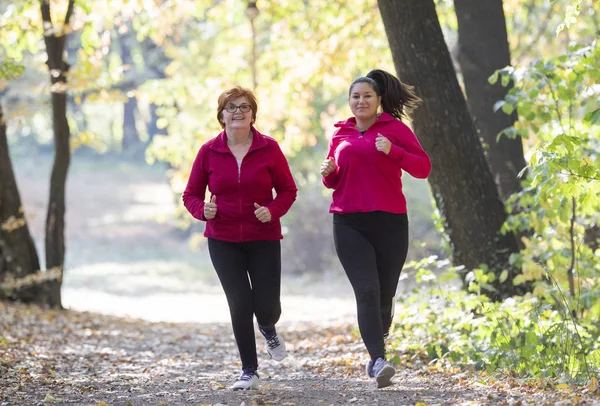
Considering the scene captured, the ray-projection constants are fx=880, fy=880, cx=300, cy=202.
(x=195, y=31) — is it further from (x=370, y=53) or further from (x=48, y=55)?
(x=48, y=55)

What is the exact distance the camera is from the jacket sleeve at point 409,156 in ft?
19.1

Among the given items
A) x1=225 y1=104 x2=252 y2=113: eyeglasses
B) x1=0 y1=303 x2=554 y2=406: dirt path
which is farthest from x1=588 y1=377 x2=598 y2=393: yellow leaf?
x1=225 y1=104 x2=252 y2=113: eyeglasses

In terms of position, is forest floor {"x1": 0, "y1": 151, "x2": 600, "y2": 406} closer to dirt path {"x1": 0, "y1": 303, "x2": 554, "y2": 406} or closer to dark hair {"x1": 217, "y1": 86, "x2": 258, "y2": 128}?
dirt path {"x1": 0, "y1": 303, "x2": 554, "y2": 406}

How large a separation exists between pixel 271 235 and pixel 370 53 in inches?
437

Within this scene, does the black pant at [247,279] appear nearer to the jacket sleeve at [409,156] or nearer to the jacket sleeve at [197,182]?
the jacket sleeve at [197,182]

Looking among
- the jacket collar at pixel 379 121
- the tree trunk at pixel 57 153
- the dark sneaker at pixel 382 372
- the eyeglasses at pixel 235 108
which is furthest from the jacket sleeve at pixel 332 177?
the tree trunk at pixel 57 153

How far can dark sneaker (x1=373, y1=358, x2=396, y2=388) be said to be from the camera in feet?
18.8

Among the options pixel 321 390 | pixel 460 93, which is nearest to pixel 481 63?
pixel 460 93

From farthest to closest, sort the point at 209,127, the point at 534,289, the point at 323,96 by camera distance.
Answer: the point at 323,96, the point at 209,127, the point at 534,289

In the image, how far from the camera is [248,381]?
20.0 feet

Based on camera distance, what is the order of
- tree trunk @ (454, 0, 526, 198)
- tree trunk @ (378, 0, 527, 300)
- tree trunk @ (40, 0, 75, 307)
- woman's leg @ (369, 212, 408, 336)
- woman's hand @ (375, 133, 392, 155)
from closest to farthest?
woman's hand @ (375, 133, 392, 155)
woman's leg @ (369, 212, 408, 336)
tree trunk @ (378, 0, 527, 300)
tree trunk @ (454, 0, 526, 198)
tree trunk @ (40, 0, 75, 307)

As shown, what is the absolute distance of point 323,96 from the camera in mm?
26594

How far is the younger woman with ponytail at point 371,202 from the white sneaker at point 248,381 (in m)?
0.80

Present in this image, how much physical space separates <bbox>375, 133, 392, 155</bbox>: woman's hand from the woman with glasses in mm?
756
